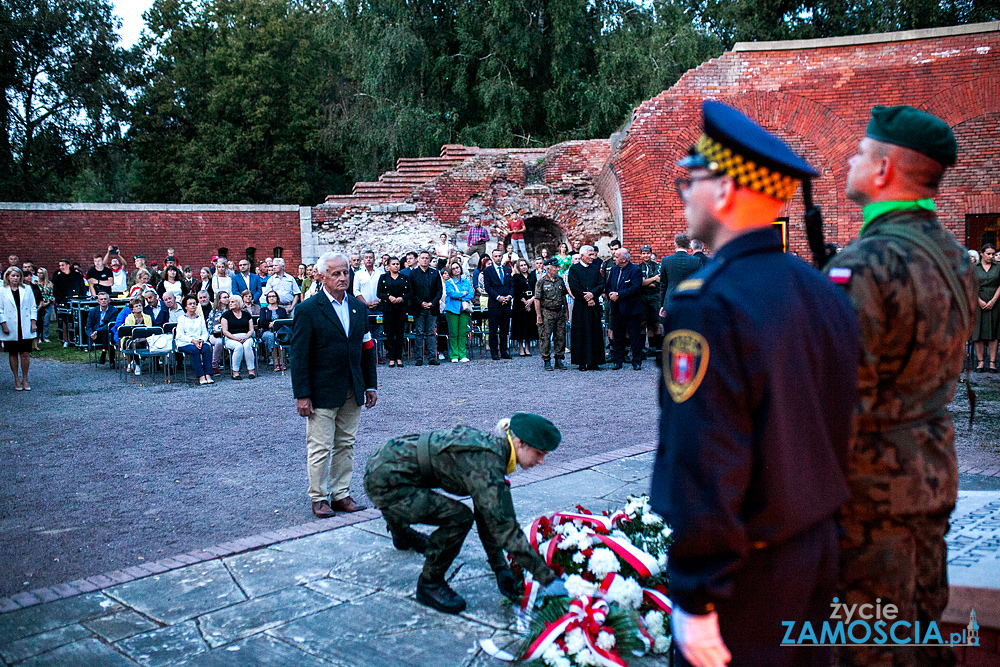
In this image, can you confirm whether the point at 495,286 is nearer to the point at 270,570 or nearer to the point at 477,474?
the point at 270,570

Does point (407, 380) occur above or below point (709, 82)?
below

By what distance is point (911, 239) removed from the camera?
7.56 ft

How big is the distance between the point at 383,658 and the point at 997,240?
20.6m

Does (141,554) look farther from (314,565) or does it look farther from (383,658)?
(383,658)

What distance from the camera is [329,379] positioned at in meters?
5.89

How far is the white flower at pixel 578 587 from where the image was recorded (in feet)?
12.3

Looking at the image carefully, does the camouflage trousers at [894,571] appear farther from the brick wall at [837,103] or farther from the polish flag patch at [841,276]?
the brick wall at [837,103]

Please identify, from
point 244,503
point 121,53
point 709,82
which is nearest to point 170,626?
point 244,503

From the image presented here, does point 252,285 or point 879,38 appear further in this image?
point 879,38

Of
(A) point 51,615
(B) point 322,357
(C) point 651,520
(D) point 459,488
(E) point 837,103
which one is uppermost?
(E) point 837,103

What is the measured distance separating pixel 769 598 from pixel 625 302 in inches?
481

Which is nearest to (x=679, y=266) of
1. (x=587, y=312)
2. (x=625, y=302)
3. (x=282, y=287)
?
(x=625, y=302)

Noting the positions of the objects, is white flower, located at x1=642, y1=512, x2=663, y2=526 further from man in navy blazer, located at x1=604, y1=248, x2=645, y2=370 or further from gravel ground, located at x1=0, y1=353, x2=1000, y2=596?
man in navy blazer, located at x1=604, y1=248, x2=645, y2=370

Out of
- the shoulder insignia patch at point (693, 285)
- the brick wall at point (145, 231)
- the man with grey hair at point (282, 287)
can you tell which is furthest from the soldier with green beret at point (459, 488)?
the brick wall at point (145, 231)
